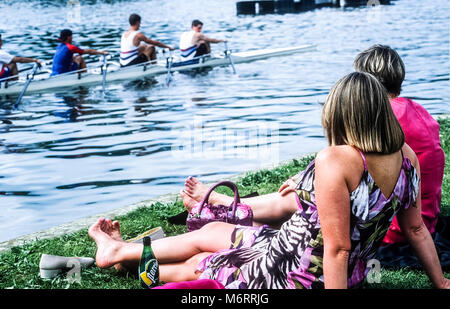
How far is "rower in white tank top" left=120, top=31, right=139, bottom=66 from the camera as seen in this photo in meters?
17.6

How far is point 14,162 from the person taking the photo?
10094 millimetres

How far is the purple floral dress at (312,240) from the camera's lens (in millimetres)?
3072

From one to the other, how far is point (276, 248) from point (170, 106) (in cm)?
1135

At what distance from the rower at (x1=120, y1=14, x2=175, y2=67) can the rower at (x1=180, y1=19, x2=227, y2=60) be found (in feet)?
3.11

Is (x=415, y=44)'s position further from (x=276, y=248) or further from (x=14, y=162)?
(x=276, y=248)

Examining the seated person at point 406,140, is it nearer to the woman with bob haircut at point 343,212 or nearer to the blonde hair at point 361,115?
the woman with bob haircut at point 343,212

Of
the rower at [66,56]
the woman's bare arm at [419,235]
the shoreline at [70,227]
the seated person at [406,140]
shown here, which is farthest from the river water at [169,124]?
the woman's bare arm at [419,235]

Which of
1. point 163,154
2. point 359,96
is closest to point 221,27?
point 163,154

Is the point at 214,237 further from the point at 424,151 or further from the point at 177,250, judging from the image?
the point at 424,151

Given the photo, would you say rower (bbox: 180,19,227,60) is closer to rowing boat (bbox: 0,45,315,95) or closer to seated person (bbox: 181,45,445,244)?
rowing boat (bbox: 0,45,315,95)

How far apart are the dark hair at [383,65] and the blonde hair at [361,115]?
1.14 metres

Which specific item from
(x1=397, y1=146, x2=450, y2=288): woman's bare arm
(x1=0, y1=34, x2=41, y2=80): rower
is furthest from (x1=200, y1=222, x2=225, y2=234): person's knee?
(x1=0, y1=34, x2=41, y2=80): rower

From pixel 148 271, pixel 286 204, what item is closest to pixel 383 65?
pixel 286 204

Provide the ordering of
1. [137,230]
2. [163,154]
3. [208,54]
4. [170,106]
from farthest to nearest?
[208,54] → [170,106] → [163,154] → [137,230]
